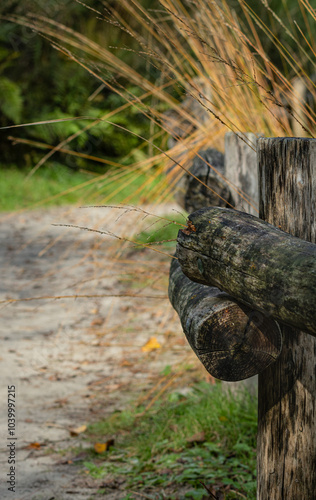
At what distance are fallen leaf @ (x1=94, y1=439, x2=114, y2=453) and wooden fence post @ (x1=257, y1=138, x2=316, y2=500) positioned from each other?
1.12 m

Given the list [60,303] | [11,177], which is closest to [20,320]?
[60,303]

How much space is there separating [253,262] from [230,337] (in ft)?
0.85

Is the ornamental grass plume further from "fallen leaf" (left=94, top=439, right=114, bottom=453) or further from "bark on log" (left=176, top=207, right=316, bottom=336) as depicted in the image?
"fallen leaf" (left=94, top=439, right=114, bottom=453)

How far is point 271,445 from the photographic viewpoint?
1513 millimetres

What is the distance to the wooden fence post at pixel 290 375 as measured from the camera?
4.67ft

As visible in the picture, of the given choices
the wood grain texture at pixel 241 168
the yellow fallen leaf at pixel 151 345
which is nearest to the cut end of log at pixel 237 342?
the wood grain texture at pixel 241 168

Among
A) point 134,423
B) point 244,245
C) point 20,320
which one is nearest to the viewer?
point 244,245

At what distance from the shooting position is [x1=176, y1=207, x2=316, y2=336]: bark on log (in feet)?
3.56

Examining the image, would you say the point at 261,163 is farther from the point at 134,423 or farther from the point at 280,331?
the point at 134,423

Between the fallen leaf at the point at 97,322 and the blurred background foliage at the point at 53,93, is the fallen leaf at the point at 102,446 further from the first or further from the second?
the blurred background foliage at the point at 53,93

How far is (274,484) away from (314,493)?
4.3 inches

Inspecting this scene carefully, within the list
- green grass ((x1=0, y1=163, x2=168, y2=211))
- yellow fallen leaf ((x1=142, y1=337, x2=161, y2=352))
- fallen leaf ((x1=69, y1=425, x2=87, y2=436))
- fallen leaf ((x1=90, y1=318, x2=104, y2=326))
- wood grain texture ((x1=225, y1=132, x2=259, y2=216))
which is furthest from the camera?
green grass ((x1=0, y1=163, x2=168, y2=211))

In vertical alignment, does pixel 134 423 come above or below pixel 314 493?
below

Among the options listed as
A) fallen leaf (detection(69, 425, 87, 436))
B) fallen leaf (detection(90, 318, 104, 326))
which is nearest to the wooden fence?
fallen leaf (detection(69, 425, 87, 436))
